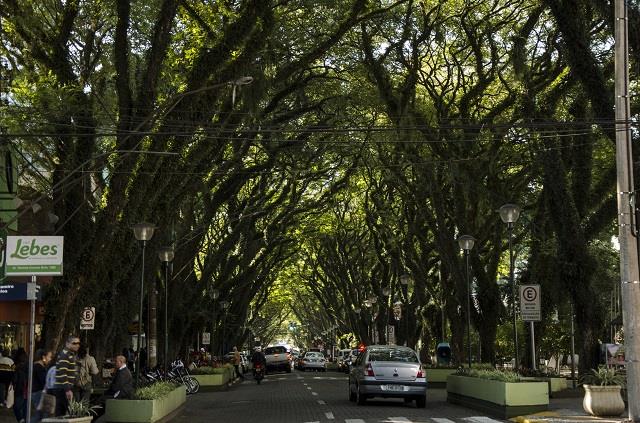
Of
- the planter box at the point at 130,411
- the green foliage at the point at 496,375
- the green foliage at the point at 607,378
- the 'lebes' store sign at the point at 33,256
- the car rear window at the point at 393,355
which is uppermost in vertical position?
the 'lebes' store sign at the point at 33,256

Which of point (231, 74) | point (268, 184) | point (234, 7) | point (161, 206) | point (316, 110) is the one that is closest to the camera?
point (231, 74)

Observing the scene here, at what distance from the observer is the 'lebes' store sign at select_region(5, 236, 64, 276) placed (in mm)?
12859

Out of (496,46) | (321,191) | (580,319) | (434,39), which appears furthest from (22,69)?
(321,191)

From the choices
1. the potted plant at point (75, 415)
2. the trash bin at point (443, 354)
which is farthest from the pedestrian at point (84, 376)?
the trash bin at point (443, 354)

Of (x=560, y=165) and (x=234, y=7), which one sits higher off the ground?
(x=234, y=7)

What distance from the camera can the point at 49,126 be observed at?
60.4ft

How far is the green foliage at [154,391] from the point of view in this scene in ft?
54.4

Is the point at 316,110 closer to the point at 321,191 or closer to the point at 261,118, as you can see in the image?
the point at 261,118

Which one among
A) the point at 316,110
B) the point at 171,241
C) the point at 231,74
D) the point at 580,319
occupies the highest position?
the point at 316,110

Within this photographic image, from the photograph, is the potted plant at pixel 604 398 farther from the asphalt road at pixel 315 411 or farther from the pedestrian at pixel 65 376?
the pedestrian at pixel 65 376

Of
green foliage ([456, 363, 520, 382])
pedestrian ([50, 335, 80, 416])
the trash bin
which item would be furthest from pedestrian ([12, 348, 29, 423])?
the trash bin

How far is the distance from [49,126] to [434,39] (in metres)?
12.9

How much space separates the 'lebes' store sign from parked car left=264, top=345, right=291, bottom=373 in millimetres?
42476

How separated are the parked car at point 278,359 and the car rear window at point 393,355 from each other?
33.8 meters
